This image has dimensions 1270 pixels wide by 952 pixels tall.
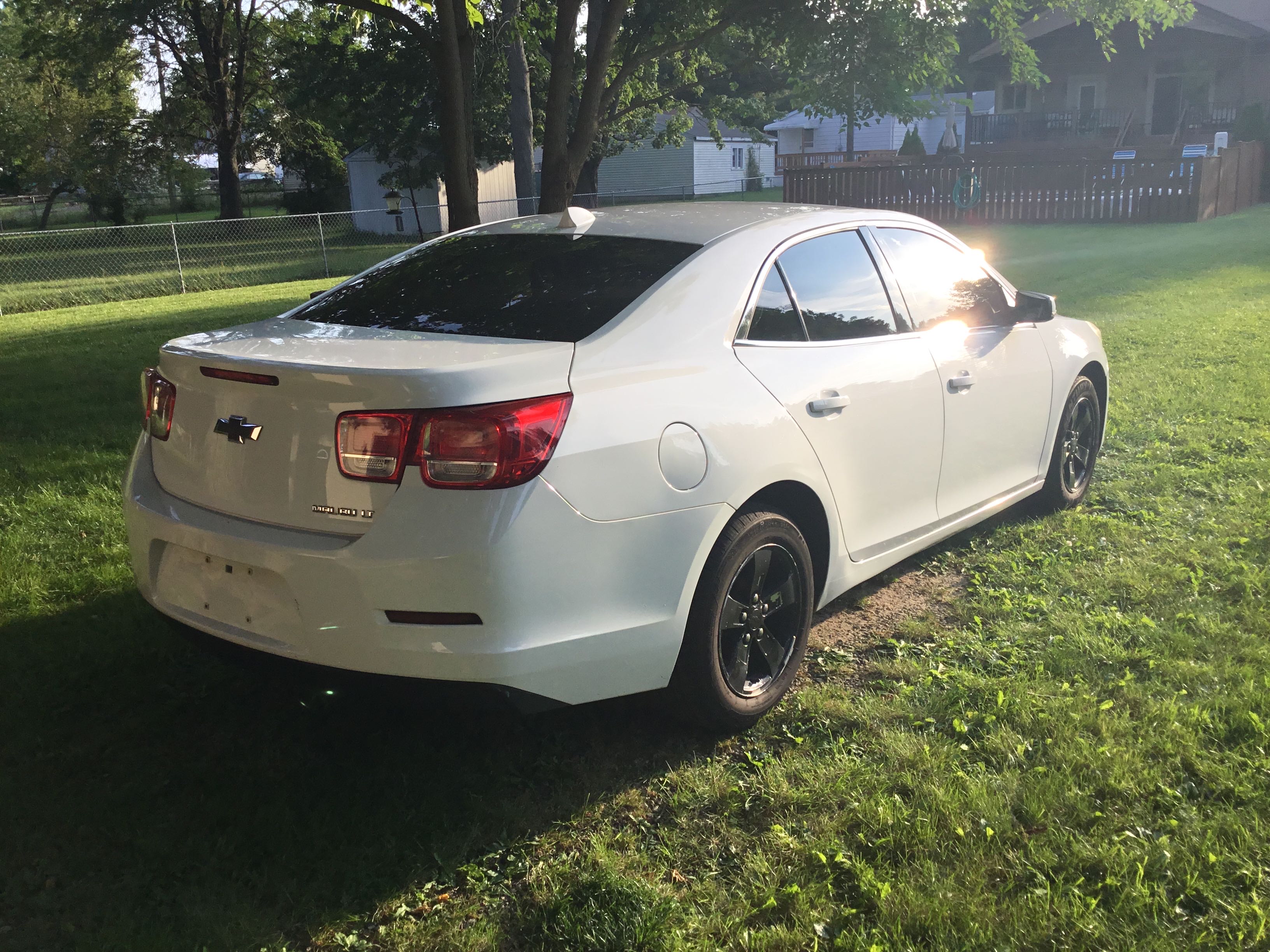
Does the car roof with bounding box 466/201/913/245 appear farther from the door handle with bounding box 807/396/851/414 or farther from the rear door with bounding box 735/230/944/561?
the door handle with bounding box 807/396/851/414

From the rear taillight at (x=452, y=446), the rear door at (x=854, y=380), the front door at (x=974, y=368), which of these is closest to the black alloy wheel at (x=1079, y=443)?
the front door at (x=974, y=368)

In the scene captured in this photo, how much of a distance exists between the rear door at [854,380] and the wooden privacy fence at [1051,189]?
18.4 meters

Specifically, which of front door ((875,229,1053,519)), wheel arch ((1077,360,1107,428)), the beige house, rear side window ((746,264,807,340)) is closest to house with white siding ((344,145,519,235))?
the beige house

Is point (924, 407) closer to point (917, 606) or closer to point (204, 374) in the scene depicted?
point (917, 606)

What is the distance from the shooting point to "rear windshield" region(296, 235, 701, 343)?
10.5ft

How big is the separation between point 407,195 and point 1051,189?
75.9 ft

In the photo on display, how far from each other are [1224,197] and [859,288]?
25.1 meters

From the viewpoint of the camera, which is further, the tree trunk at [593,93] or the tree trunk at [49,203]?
the tree trunk at [49,203]

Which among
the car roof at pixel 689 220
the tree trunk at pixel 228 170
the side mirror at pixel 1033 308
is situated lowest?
the side mirror at pixel 1033 308

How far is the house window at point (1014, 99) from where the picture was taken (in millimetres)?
40406

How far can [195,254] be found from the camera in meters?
24.9

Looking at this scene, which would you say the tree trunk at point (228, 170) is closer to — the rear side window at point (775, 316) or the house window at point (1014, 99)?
the house window at point (1014, 99)

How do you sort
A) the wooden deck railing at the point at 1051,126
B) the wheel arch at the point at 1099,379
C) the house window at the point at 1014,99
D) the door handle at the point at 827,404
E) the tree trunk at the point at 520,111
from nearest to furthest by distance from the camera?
1. the door handle at the point at 827,404
2. the wheel arch at the point at 1099,379
3. the tree trunk at the point at 520,111
4. the wooden deck railing at the point at 1051,126
5. the house window at the point at 1014,99

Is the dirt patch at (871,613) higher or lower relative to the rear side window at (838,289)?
lower
